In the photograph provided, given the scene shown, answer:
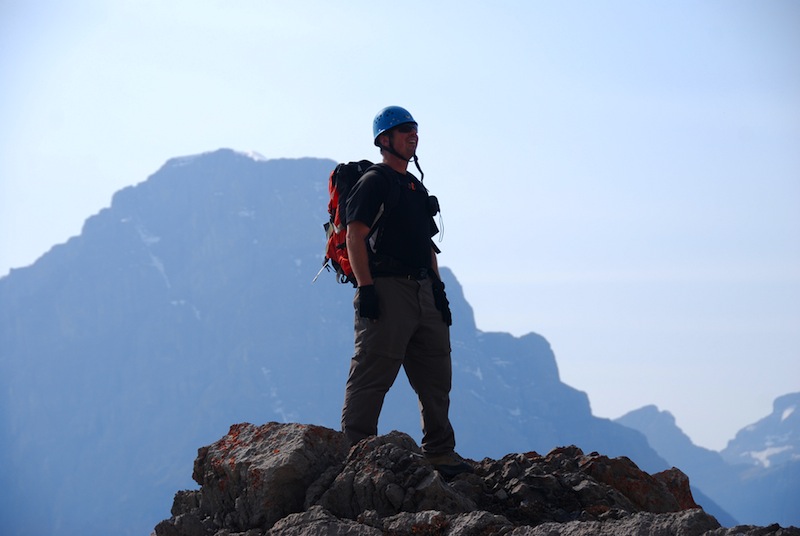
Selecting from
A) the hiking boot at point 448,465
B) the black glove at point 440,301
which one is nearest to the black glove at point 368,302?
the black glove at point 440,301

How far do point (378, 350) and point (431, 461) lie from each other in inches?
42.9

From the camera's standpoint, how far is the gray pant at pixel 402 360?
8148 mm

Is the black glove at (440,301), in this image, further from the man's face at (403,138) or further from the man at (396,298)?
the man's face at (403,138)

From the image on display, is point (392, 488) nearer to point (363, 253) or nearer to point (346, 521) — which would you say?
point (346, 521)

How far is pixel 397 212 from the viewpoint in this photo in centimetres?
844

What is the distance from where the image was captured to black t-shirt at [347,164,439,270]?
8.19 metres

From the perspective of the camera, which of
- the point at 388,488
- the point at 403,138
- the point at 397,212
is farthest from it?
the point at 403,138

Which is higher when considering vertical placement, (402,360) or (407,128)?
(407,128)

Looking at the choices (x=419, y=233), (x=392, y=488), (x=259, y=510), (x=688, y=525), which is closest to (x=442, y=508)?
(x=392, y=488)

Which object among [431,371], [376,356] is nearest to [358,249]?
[376,356]

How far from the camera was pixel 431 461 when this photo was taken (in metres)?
8.38

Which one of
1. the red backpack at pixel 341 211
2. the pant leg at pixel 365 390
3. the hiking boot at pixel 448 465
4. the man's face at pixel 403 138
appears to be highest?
the man's face at pixel 403 138

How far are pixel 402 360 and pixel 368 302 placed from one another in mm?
618

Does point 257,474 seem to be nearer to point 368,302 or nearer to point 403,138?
point 368,302
